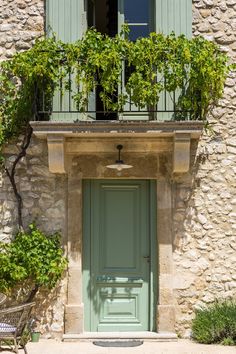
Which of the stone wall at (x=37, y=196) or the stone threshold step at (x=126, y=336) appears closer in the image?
the stone threshold step at (x=126, y=336)

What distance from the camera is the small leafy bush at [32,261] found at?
7.31 meters

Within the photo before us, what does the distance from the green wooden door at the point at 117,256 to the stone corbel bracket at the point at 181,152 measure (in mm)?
714

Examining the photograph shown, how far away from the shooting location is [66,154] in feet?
24.9

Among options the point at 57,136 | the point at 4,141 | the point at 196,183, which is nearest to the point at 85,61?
the point at 57,136

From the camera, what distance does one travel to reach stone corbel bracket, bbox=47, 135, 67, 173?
718cm

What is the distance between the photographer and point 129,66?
727cm

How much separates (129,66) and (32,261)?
2772mm

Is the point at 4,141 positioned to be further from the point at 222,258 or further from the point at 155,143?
the point at 222,258

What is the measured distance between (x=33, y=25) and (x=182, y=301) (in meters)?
4.23

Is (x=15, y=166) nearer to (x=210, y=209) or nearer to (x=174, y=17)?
(x=210, y=209)

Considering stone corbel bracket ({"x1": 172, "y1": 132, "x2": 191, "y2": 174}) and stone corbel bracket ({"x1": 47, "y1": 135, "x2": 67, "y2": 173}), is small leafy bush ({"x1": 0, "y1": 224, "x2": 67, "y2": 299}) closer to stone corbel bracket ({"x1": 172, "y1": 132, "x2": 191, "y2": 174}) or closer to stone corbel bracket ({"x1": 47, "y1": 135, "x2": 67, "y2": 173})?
stone corbel bracket ({"x1": 47, "y1": 135, "x2": 67, "y2": 173})

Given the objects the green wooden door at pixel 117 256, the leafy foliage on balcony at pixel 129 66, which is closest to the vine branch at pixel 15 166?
the leafy foliage on balcony at pixel 129 66

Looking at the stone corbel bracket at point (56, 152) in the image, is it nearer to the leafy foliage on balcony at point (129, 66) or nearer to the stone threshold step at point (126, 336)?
the leafy foliage on balcony at point (129, 66)

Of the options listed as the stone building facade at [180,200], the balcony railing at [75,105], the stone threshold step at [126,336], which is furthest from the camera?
the stone building facade at [180,200]
